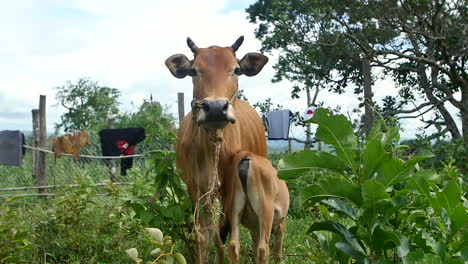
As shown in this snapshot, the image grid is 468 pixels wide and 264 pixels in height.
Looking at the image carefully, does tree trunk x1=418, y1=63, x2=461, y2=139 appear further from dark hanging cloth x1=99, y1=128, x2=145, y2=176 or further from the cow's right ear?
the cow's right ear

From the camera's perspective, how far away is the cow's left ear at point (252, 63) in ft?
13.1

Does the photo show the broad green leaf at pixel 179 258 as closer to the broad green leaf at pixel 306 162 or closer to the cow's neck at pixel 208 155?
the broad green leaf at pixel 306 162

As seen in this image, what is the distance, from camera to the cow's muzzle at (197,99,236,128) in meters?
3.05

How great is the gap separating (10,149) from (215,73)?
6.68 m

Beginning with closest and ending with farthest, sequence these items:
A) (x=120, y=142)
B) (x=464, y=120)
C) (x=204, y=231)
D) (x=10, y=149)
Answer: (x=204, y=231), (x=10, y=149), (x=120, y=142), (x=464, y=120)

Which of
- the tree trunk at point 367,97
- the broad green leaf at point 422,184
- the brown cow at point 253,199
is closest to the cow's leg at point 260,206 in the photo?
the brown cow at point 253,199

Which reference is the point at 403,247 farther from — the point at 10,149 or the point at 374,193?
the point at 10,149

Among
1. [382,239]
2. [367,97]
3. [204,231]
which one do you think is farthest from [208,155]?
[367,97]

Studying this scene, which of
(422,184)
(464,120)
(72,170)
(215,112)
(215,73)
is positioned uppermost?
(215,73)

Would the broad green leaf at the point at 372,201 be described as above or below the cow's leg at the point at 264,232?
above

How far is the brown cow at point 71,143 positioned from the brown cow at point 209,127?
6024mm

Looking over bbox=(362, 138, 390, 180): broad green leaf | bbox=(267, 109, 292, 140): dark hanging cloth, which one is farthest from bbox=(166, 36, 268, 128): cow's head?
bbox=(267, 109, 292, 140): dark hanging cloth

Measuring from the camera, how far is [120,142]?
10031 millimetres

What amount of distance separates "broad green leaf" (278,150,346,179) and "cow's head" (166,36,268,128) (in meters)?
1.10
